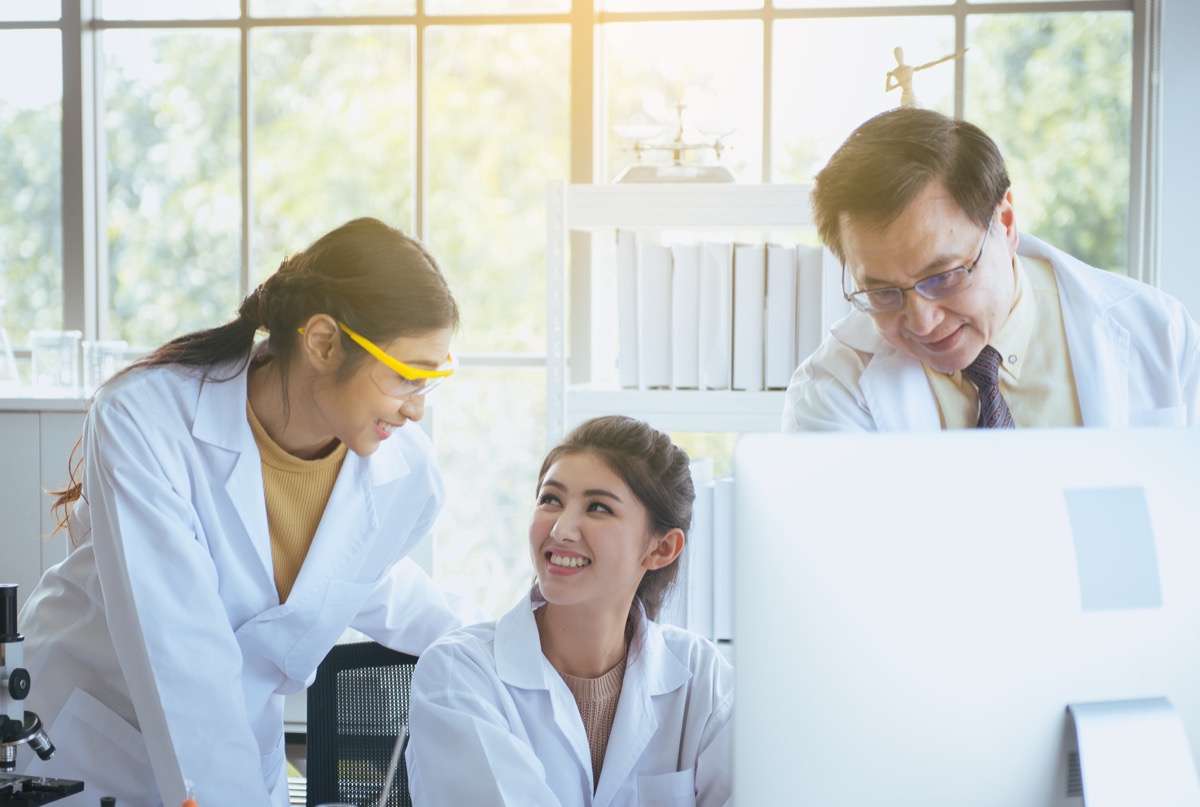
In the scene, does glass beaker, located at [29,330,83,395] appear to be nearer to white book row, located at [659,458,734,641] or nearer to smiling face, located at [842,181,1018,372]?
white book row, located at [659,458,734,641]

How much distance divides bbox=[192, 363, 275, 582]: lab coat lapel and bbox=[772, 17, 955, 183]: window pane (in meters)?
2.01

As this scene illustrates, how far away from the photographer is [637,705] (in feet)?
5.14

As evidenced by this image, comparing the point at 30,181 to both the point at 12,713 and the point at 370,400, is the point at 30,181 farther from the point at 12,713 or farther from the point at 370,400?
the point at 12,713

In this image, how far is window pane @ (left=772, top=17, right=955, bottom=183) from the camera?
3271mm

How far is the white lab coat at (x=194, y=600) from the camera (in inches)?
59.7

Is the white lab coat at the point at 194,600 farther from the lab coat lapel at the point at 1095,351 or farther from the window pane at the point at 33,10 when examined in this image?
the window pane at the point at 33,10

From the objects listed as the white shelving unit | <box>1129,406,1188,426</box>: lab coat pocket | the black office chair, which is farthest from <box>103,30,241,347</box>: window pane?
<box>1129,406,1188,426</box>: lab coat pocket

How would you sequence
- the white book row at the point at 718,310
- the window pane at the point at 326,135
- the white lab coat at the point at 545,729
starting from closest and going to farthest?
the white lab coat at the point at 545,729 < the white book row at the point at 718,310 < the window pane at the point at 326,135

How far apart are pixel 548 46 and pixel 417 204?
76 centimetres

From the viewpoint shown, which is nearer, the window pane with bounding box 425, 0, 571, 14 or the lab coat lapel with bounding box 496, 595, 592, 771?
the lab coat lapel with bounding box 496, 595, 592, 771

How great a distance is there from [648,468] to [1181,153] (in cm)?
207

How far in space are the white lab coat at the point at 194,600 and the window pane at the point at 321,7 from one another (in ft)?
6.94

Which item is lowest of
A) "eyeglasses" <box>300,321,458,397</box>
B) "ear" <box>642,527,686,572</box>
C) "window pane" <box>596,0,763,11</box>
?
"ear" <box>642,527,686,572</box>

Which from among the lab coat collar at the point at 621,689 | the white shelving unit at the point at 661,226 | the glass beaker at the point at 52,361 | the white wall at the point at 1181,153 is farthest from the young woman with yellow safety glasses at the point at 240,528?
the white wall at the point at 1181,153
